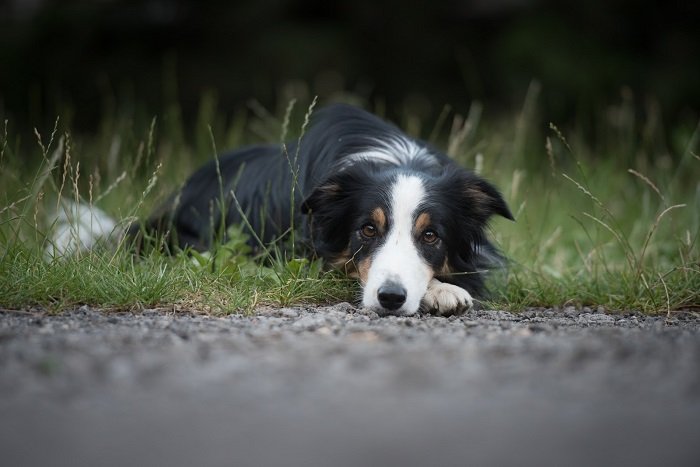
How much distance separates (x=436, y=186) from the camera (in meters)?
4.02

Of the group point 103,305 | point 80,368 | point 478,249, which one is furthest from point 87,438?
point 478,249

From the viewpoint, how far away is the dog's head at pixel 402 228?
3.59 m

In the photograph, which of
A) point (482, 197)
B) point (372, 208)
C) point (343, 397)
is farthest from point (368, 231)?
point (343, 397)

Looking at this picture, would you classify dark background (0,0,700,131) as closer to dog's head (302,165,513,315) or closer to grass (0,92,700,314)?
grass (0,92,700,314)

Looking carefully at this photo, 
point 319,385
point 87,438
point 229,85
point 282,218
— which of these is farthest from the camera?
point 229,85

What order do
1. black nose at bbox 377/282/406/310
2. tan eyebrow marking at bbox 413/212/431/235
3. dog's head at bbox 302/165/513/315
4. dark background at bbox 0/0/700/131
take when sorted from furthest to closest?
dark background at bbox 0/0/700/131 < tan eyebrow marking at bbox 413/212/431/235 < dog's head at bbox 302/165/513/315 < black nose at bbox 377/282/406/310

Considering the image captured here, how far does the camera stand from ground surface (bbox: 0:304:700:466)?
5.91 feet

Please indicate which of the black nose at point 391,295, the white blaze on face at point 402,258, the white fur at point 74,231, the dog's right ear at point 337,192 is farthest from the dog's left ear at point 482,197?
the white fur at point 74,231

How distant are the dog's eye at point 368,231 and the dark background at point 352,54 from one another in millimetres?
5574

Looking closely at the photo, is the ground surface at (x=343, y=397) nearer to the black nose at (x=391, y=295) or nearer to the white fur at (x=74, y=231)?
the black nose at (x=391, y=295)

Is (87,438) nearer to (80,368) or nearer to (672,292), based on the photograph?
(80,368)

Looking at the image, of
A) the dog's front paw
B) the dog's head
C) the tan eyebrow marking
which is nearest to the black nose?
the dog's head

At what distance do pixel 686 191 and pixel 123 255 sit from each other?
184 inches

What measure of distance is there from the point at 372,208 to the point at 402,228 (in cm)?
18
